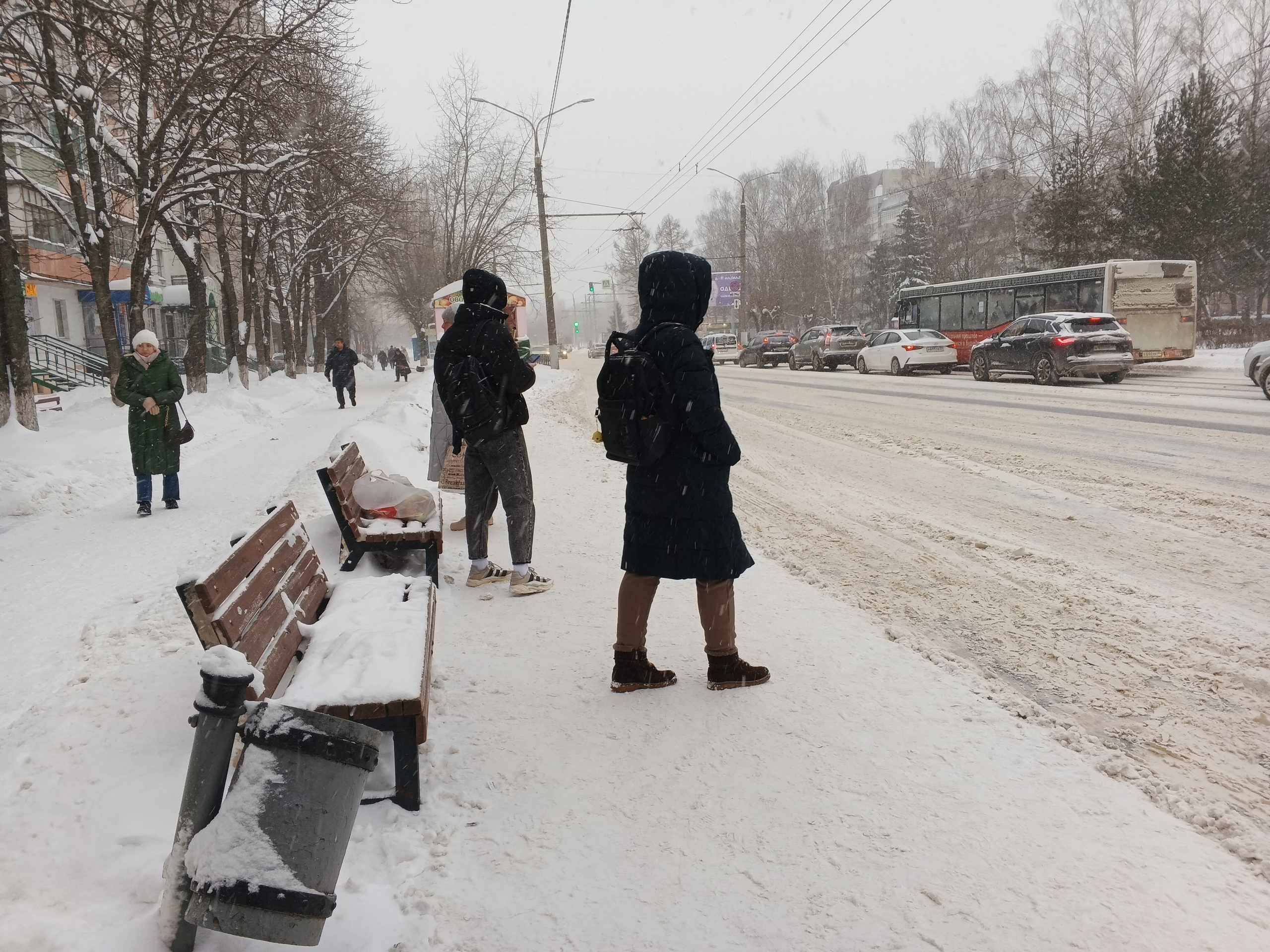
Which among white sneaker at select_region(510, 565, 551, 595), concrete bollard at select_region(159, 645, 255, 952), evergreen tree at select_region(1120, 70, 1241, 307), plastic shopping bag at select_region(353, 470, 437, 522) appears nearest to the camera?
concrete bollard at select_region(159, 645, 255, 952)

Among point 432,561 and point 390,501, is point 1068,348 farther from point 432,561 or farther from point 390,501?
point 432,561

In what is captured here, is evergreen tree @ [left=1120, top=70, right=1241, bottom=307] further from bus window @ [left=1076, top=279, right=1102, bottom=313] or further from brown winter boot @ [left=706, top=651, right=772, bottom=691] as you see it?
brown winter boot @ [left=706, top=651, right=772, bottom=691]

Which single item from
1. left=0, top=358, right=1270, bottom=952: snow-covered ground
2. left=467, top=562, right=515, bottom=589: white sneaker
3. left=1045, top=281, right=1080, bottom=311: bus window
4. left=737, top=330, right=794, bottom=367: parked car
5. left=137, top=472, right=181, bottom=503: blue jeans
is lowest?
left=0, top=358, right=1270, bottom=952: snow-covered ground

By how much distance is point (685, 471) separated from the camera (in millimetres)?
3576

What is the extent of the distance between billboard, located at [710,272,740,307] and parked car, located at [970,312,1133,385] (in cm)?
3244

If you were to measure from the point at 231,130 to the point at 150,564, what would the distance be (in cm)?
1464

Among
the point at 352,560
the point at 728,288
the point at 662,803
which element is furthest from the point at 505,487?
the point at 728,288

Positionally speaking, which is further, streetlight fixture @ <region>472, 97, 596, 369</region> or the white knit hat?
streetlight fixture @ <region>472, 97, 596, 369</region>

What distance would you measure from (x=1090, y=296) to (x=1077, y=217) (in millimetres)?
9280

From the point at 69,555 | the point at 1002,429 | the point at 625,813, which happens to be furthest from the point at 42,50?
the point at 625,813

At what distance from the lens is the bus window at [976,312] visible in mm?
27516

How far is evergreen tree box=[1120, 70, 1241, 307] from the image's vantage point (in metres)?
28.4

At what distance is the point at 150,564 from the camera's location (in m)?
6.54

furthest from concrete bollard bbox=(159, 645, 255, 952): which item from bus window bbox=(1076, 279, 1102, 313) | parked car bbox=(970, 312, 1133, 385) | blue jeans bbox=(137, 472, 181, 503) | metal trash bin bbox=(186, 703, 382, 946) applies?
bus window bbox=(1076, 279, 1102, 313)
